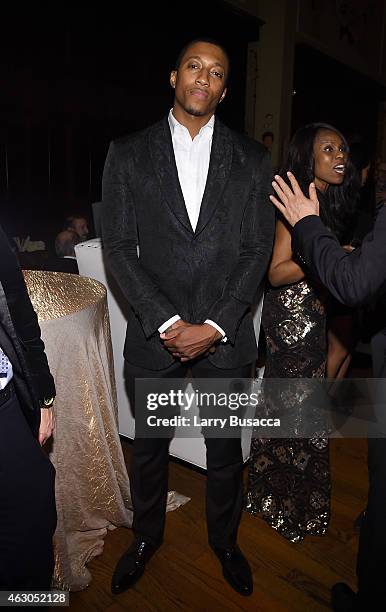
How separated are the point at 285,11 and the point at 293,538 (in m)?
8.43

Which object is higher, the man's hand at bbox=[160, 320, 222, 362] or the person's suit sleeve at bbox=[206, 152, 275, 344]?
the person's suit sleeve at bbox=[206, 152, 275, 344]

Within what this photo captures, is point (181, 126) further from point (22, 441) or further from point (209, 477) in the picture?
point (209, 477)

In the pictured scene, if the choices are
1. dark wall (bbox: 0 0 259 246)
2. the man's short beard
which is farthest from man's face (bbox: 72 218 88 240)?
the man's short beard

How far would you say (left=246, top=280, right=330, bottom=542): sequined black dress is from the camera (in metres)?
2.07

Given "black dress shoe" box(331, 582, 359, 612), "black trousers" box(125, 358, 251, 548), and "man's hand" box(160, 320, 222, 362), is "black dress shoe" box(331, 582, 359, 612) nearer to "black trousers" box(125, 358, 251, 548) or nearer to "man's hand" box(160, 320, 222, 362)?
"black trousers" box(125, 358, 251, 548)

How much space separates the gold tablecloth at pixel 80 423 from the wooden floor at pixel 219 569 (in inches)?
3.5

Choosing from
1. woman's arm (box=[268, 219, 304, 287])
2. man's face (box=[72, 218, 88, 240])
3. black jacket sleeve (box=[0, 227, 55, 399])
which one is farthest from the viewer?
man's face (box=[72, 218, 88, 240])

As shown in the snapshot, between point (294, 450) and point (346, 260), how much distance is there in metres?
1.17

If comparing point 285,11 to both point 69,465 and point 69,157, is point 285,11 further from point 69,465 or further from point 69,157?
point 69,465

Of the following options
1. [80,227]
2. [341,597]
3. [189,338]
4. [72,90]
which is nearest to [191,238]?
[189,338]

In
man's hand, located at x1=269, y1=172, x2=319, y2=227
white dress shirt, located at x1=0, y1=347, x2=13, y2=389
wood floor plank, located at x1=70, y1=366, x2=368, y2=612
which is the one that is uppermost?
man's hand, located at x1=269, y1=172, x2=319, y2=227

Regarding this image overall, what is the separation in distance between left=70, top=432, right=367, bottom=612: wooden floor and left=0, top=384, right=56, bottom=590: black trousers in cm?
55

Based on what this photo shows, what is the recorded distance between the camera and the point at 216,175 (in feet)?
5.71

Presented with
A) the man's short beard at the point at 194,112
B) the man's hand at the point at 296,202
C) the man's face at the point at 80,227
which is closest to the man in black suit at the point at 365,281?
the man's hand at the point at 296,202
